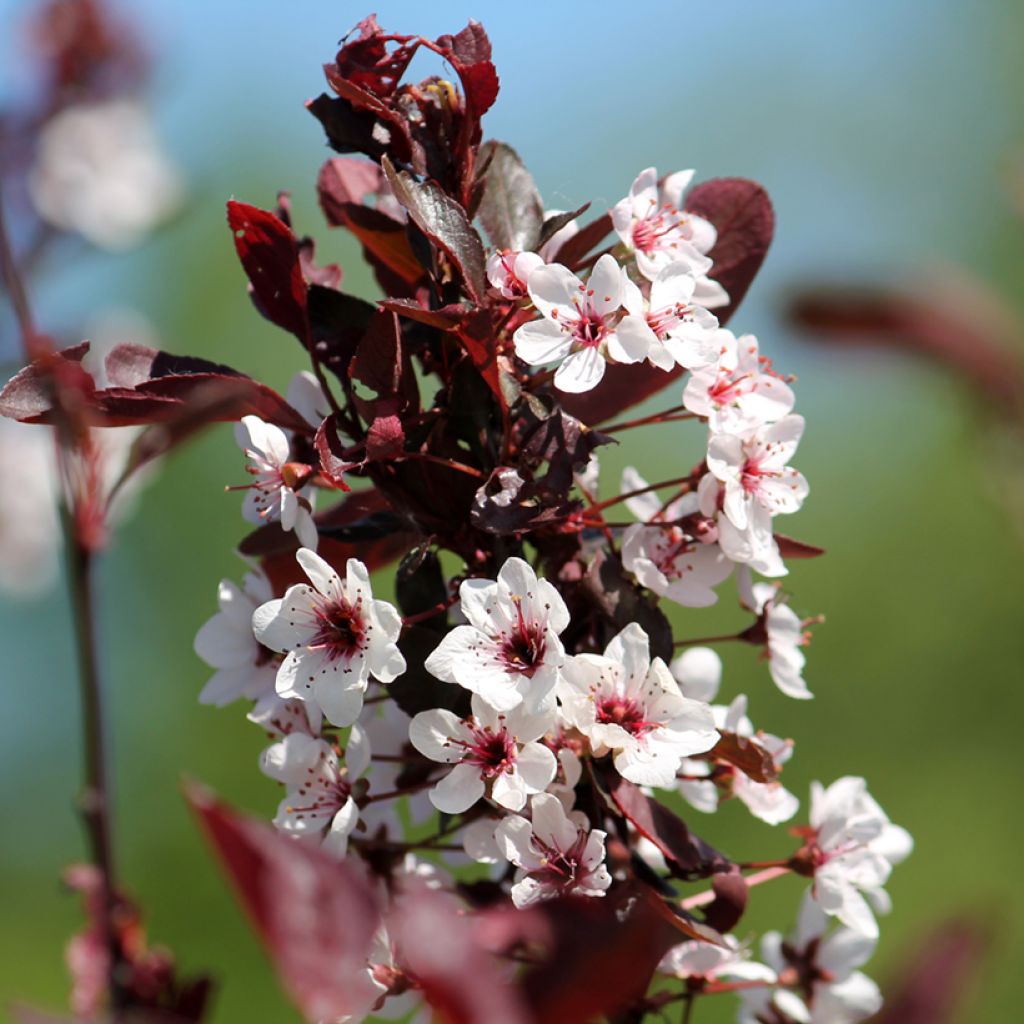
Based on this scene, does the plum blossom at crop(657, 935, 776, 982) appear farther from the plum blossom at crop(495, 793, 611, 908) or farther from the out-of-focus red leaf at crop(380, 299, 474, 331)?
the out-of-focus red leaf at crop(380, 299, 474, 331)

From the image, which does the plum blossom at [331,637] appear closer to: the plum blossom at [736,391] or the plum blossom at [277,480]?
the plum blossom at [277,480]

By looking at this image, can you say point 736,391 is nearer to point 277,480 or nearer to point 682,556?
point 682,556

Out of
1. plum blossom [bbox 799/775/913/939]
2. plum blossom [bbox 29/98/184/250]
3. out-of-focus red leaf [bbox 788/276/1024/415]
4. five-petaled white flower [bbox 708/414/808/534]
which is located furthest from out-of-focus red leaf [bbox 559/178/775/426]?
plum blossom [bbox 29/98/184/250]

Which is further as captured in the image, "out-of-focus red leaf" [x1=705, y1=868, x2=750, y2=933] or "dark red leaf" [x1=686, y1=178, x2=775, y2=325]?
"dark red leaf" [x1=686, y1=178, x2=775, y2=325]

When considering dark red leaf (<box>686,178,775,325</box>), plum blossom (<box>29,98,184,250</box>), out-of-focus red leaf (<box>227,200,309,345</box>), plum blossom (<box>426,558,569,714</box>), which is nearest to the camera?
plum blossom (<box>426,558,569,714</box>)

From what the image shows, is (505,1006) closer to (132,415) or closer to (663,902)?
(663,902)

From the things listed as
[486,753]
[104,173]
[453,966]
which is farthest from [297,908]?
[104,173]

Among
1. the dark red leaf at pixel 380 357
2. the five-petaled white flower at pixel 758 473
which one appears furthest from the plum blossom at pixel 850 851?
the dark red leaf at pixel 380 357

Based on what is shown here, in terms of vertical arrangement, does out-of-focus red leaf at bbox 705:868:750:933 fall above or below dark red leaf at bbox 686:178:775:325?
below
